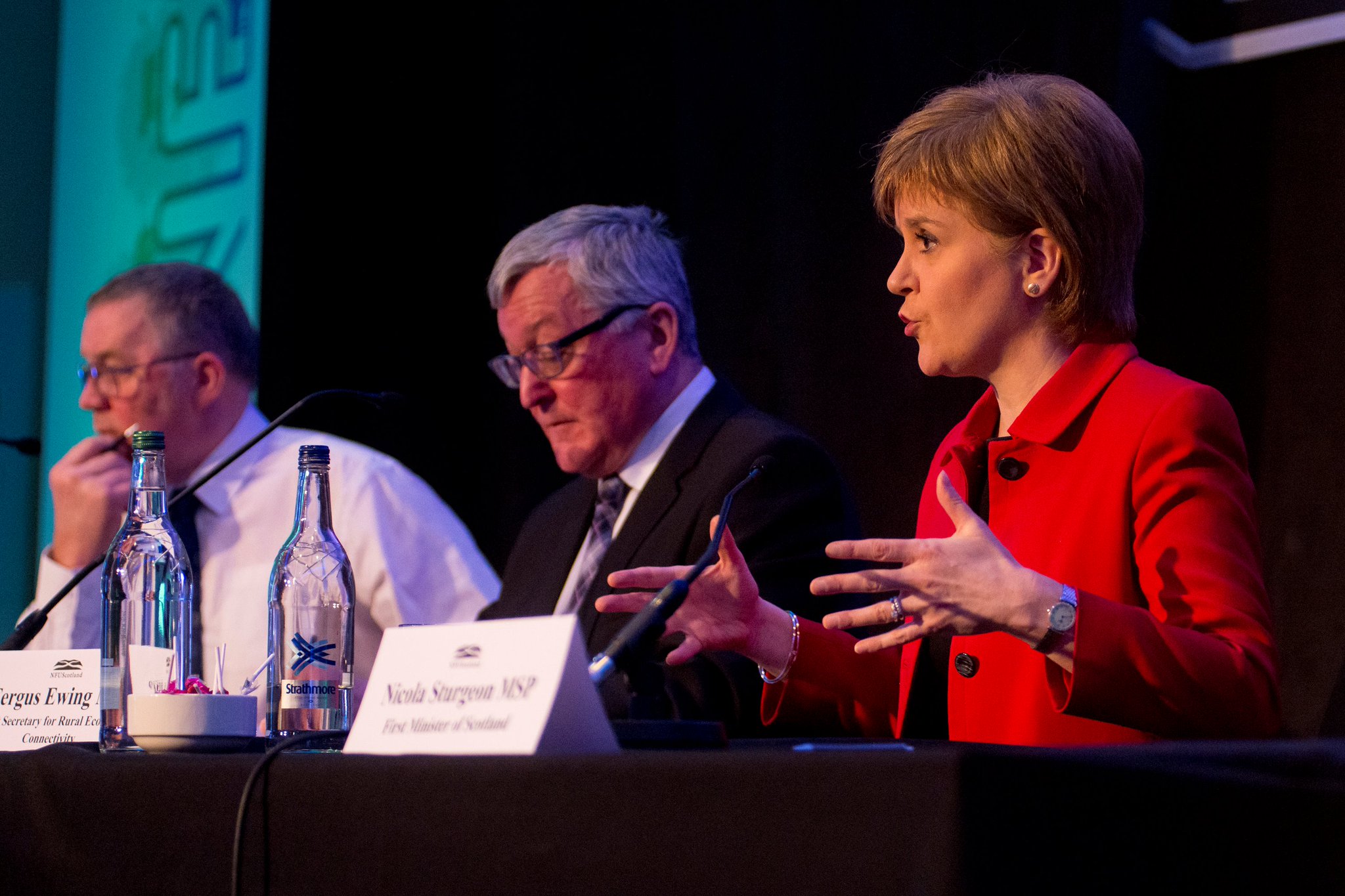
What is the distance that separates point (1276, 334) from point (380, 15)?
235 centimetres

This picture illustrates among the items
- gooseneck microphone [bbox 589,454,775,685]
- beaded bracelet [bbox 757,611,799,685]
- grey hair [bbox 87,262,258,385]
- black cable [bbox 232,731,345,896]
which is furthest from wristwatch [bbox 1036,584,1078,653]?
grey hair [bbox 87,262,258,385]

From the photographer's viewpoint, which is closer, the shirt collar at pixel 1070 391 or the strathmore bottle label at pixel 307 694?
the strathmore bottle label at pixel 307 694

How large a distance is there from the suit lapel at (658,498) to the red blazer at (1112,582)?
71cm

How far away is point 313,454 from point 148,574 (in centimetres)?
Answer: 25

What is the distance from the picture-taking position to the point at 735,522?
2.19 m

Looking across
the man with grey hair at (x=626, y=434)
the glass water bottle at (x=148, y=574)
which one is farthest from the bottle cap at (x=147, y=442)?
the man with grey hair at (x=626, y=434)

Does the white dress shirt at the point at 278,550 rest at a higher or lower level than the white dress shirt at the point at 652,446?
lower

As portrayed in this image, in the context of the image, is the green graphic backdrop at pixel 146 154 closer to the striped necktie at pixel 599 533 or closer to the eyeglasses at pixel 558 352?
the eyeglasses at pixel 558 352

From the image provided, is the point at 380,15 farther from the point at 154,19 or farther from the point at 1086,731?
the point at 1086,731

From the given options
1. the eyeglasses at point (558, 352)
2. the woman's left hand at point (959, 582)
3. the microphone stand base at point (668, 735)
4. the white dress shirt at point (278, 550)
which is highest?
the eyeglasses at point (558, 352)

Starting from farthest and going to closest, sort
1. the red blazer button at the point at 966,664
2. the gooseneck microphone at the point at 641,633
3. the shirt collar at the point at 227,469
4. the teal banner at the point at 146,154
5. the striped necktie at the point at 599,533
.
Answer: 1. the teal banner at the point at 146,154
2. the shirt collar at the point at 227,469
3. the striped necktie at the point at 599,533
4. the red blazer button at the point at 966,664
5. the gooseneck microphone at the point at 641,633

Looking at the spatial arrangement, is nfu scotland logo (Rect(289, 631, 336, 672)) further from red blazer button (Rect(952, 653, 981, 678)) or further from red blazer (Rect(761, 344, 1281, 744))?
red blazer button (Rect(952, 653, 981, 678))

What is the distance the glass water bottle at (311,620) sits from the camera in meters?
1.33

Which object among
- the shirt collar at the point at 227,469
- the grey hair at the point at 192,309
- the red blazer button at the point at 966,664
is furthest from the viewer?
the grey hair at the point at 192,309
